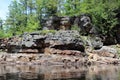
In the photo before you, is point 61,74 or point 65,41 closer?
point 61,74

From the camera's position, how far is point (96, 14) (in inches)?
3044

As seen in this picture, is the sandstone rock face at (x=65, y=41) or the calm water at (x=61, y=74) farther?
the sandstone rock face at (x=65, y=41)

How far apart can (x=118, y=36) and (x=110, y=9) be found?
695cm

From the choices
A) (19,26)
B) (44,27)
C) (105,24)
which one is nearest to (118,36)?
(105,24)

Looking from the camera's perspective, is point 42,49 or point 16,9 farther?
point 16,9

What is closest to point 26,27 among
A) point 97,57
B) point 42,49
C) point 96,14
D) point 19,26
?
point 19,26

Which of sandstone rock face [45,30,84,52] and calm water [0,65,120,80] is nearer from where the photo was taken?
calm water [0,65,120,80]

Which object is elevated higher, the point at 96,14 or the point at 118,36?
the point at 96,14

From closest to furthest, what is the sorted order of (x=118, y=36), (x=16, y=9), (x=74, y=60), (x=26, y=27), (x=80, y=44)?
(x=74, y=60) → (x=80, y=44) → (x=118, y=36) → (x=26, y=27) → (x=16, y=9)

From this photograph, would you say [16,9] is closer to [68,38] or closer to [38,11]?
[38,11]

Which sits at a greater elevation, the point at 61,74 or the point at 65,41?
the point at 65,41

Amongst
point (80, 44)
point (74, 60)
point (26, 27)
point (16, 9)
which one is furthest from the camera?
point (16, 9)

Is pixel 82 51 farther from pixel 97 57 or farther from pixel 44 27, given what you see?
pixel 44 27

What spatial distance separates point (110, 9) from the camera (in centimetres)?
7725
